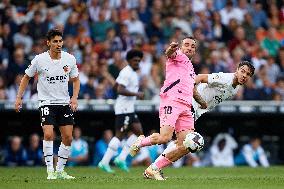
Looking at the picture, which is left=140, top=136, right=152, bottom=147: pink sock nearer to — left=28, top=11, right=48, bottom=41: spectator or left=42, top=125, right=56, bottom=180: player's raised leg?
left=42, top=125, right=56, bottom=180: player's raised leg

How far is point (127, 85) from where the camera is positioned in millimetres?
19516

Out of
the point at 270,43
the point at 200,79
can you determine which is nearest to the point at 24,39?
the point at 270,43

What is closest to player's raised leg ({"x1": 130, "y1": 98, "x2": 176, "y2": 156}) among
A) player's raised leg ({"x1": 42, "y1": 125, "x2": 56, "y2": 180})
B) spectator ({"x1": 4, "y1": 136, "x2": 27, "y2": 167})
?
player's raised leg ({"x1": 42, "y1": 125, "x2": 56, "y2": 180})

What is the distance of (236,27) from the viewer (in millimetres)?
26156

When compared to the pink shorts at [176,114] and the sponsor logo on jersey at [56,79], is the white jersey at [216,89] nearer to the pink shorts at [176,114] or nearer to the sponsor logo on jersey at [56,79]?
the pink shorts at [176,114]

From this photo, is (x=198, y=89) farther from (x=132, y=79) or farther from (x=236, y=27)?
(x=236, y=27)

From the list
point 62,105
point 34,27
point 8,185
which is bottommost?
point 8,185

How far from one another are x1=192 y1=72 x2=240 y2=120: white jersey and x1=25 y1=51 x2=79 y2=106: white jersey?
245 cm

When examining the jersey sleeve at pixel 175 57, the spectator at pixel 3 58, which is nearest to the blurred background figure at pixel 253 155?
the spectator at pixel 3 58

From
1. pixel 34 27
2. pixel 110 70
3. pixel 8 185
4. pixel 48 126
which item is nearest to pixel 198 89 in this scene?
pixel 48 126

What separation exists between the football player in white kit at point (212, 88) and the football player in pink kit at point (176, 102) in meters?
0.08

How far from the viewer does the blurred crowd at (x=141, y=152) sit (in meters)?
23.0

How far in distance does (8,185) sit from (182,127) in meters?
2.95

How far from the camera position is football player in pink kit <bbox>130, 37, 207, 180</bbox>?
1426 cm
